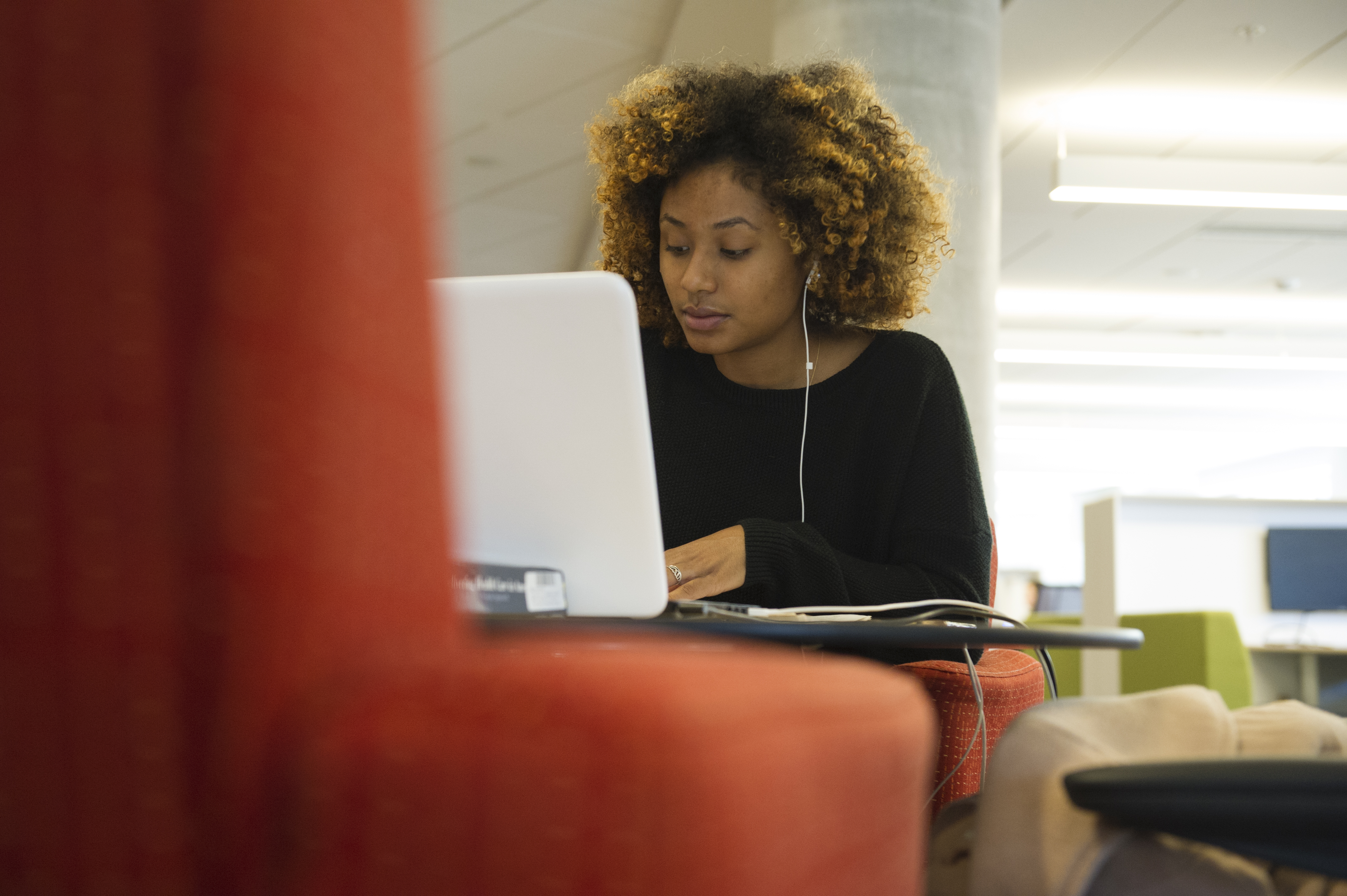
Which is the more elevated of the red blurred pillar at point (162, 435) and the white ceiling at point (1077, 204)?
the white ceiling at point (1077, 204)

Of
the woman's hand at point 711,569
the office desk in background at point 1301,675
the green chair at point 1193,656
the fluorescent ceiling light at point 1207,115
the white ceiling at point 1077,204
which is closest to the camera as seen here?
the woman's hand at point 711,569

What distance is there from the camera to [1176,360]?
8.89 m

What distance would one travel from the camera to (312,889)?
0.94ft

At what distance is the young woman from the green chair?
1691 mm

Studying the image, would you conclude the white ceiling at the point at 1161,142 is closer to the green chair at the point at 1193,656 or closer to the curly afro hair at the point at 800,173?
the green chair at the point at 1193,656

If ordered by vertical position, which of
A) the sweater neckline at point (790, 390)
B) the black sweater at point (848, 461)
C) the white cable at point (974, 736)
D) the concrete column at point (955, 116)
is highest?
the concrete column at point (955, 116)

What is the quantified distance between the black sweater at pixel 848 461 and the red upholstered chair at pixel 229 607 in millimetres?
975

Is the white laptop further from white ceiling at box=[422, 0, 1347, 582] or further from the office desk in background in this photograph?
the office desk in background

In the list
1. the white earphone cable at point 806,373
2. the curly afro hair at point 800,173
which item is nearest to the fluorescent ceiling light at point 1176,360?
Answer: the curly afro hair at point 800,173

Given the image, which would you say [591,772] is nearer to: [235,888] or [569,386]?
[235,888]

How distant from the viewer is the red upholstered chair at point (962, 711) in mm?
1303

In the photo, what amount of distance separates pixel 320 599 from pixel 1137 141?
5.55 metres

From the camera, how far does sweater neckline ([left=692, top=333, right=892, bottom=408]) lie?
1.58 metres

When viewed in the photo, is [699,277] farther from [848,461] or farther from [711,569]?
[711,569]
